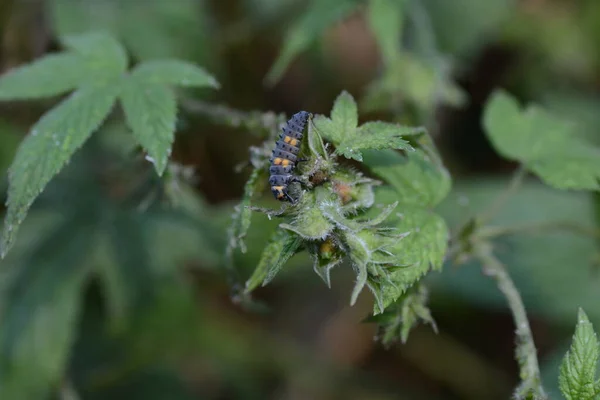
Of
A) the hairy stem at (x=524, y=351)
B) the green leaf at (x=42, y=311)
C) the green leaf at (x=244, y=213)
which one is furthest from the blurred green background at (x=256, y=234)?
the hairy stem at (x=524, y=351)

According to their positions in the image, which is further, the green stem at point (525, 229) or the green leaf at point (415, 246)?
the green stem at point (525, 229)

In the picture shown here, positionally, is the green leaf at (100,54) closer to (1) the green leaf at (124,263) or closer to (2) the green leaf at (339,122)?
(2) the green leaf at (339,122)

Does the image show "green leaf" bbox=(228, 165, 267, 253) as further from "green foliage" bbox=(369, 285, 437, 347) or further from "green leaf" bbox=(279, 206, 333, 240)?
"green foliage" bbox=(369, 285, 437, 347)

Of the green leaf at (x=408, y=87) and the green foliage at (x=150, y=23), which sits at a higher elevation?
the green leaf at (x=408, y=87)

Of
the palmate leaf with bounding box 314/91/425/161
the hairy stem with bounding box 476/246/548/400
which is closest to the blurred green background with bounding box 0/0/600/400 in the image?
the hairy stem with bounding box 476/246/548/400

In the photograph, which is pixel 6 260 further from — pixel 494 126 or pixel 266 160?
pixel 494 126

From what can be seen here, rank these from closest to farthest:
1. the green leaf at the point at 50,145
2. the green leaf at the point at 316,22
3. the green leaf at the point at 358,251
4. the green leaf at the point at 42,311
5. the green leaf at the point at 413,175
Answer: the green leaf at the point at 358,251 → the green leaf at the point at 50,145 → the green leaf at the point at 413,175 → the green leaf at the point at 316,22 → the green leaf at the point at 42,311

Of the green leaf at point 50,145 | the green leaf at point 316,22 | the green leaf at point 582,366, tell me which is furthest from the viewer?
the green leaf at point 316,22
